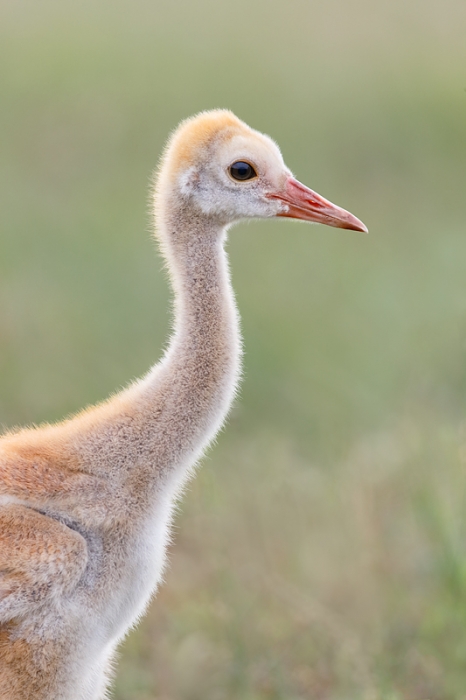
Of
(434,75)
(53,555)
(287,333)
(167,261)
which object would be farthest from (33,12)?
(53,555)

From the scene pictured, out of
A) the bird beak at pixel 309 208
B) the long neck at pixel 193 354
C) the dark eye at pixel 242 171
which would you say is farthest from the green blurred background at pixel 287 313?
the dark eye at pixel 242 171

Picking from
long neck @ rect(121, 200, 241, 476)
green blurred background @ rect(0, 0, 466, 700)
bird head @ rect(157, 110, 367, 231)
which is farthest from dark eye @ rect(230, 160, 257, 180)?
green blurred background @ rect(0, 0, 466, 700)

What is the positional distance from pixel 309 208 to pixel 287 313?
13.5 ft

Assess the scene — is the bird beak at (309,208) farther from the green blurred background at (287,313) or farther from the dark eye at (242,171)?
the green blurred background at (287,313)

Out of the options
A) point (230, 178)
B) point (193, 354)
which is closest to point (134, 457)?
point (193, 354)

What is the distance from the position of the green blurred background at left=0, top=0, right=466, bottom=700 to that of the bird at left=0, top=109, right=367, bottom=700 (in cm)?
85

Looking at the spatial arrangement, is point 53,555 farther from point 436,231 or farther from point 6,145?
point 6,145

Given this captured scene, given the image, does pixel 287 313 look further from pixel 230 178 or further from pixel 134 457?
pixel 134 457

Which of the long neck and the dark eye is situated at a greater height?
the dark eye

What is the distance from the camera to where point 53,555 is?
329 cm

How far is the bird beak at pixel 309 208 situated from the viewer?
390 centimetres

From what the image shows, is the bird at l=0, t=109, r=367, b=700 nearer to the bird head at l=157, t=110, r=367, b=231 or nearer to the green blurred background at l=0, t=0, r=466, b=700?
the bird head at l=157, t=110, r=367, b=231

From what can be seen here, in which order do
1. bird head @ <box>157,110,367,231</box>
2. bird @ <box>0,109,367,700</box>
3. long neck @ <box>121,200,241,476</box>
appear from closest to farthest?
bird @ <box>0,109,367,700</box> < long neck @ <box>121,200,241,476</box> < bird head @ <box>157,110,367,231</box>

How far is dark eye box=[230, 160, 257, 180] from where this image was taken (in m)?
3.86
